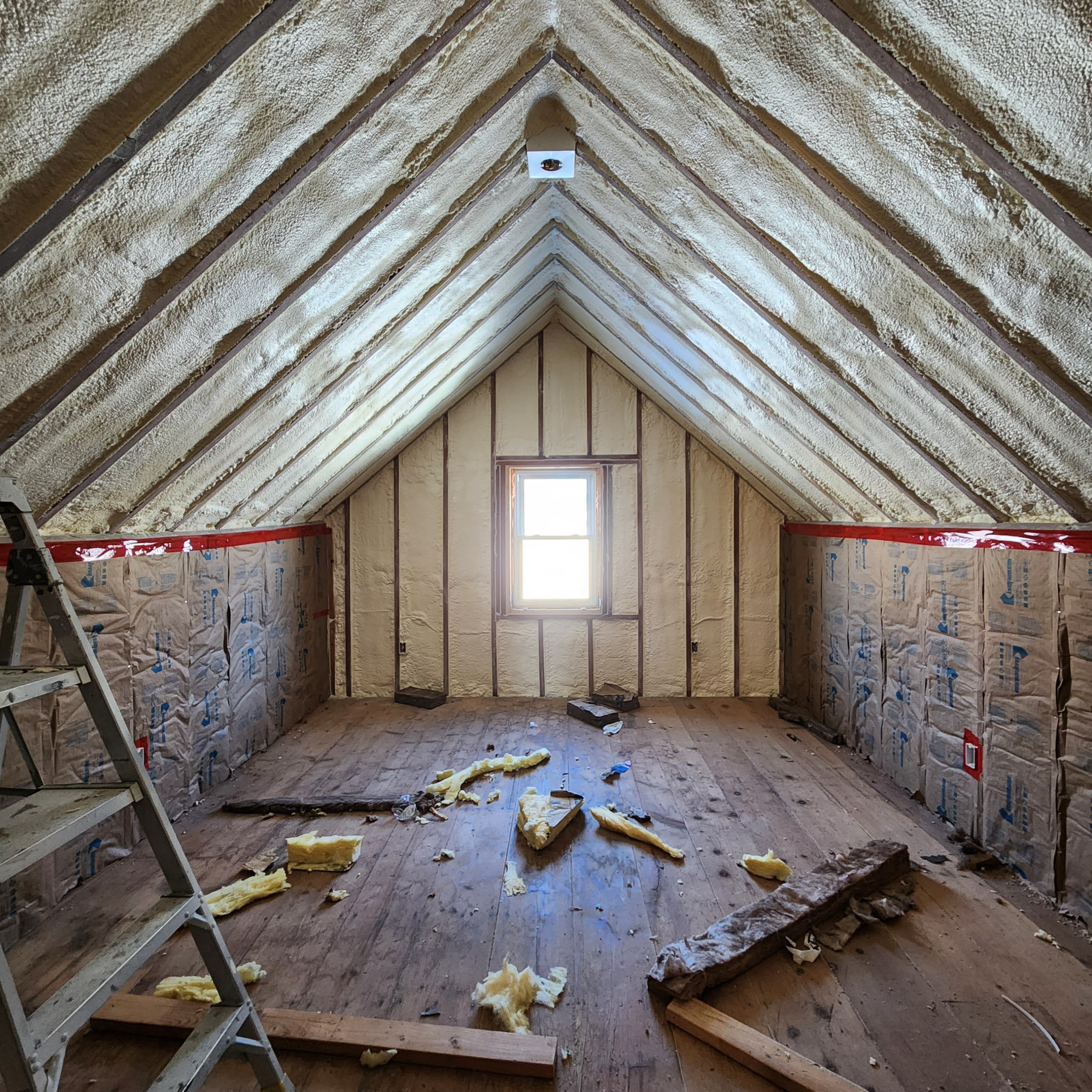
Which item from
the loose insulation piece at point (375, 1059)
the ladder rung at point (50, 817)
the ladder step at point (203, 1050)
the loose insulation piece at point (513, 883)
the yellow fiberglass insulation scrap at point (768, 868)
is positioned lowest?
the loose insulation piece at point (375, 1059)

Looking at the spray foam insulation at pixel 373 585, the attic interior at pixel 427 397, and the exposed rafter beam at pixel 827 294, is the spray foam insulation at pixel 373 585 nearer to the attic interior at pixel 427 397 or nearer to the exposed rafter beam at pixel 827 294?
Result: the attic interior at pixel 427 397

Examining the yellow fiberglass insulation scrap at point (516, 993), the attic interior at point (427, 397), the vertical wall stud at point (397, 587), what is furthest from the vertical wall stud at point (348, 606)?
the yellow fiberglass insulation scrap at point (516, 993)

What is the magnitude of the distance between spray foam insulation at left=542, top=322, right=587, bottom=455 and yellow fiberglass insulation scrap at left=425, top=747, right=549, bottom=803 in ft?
7.72

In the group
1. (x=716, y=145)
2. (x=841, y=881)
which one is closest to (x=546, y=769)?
(x=841, y=881)

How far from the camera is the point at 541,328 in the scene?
5.06 metres

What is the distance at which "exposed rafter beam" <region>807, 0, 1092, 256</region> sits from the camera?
140 centimetres

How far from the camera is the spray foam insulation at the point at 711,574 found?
5.12 metres

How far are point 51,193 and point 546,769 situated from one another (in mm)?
3242

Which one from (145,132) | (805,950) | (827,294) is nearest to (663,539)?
(827,294)

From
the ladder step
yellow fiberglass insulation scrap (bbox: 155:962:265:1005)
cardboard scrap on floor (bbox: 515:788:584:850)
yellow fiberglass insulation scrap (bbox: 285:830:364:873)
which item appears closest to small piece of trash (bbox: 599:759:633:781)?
cardboard scrap on floor (bbox: 515:788:584:850)

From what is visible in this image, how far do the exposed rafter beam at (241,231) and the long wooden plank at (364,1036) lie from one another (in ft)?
5.39

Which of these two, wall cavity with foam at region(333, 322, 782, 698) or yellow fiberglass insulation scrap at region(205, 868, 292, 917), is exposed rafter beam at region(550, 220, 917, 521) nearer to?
wall cavity with foam at region(333, 322, 782, 698)

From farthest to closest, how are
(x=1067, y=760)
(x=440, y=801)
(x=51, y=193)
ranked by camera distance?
(x=440, y=801)
(x=1067, y=760)
(x=51, y=193)

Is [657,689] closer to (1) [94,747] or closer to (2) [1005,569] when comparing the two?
(2) [1005,569]
